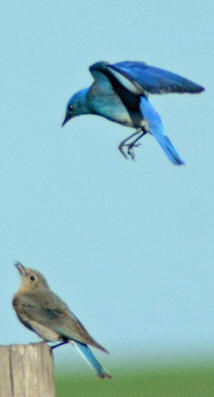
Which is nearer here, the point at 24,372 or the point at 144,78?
the point at 24,372

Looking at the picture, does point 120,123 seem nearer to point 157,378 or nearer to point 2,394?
point 2,394

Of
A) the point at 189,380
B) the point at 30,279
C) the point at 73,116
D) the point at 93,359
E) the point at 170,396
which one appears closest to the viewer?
the point at 93,359

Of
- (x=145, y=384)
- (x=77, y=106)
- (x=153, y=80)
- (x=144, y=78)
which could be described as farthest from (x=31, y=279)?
(x=145, y=384)

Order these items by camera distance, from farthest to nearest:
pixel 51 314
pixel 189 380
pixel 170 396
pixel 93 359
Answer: pixel 189 380
pixel 170 396
pixel 51 314
pixel 93 359

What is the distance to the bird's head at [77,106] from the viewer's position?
569 inches

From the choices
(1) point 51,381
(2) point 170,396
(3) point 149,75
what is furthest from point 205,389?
(1) point 51,381

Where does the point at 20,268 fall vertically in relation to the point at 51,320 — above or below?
above

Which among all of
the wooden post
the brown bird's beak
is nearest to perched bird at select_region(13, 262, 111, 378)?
the brown bird's beak

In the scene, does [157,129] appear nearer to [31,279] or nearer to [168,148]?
[168,148]

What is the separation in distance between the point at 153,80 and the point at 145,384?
22.6 metres

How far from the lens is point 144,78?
40.5 feet

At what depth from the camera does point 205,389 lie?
31078mm

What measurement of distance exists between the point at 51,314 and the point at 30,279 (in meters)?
1.41

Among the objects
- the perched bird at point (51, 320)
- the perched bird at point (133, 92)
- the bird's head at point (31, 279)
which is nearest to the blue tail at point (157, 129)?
the perched bird at point (133, 92)
